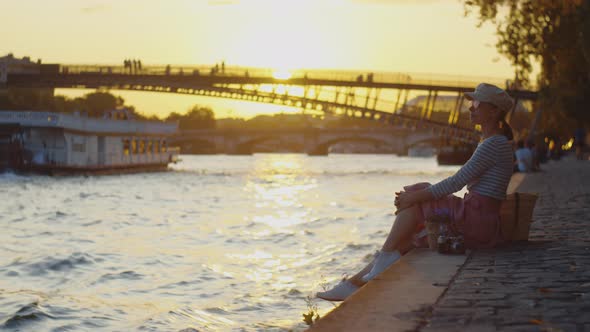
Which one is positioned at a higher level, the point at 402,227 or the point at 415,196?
the point at 415,196

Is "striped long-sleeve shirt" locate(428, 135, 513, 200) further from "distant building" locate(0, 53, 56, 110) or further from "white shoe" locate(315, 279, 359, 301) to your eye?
"distant building" locate(0, 53, 56, 110)

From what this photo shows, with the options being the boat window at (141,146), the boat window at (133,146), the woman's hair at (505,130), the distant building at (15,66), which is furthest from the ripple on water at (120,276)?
the distant building at (15,66)

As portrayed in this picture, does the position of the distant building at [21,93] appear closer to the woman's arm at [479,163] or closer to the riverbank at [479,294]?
the woman's arm at [479,163]

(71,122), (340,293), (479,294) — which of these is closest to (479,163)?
(340,293)

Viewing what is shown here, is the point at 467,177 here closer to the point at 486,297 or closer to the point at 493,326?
the point at 486,297

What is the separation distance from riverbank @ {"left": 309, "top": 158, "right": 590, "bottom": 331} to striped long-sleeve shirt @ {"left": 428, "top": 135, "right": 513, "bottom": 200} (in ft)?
1.65

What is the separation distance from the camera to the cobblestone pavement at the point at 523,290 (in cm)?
436

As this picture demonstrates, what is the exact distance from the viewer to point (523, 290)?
532 centimetres

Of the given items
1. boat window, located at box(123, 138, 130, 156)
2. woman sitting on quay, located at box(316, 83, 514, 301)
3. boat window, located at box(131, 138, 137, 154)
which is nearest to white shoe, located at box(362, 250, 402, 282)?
woman sitting on quay, located at box(316, 83, 514, 301)

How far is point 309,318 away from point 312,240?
29.9ft

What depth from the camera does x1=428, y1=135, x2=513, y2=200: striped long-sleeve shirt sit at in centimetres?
681

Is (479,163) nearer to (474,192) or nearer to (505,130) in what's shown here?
(474,192)

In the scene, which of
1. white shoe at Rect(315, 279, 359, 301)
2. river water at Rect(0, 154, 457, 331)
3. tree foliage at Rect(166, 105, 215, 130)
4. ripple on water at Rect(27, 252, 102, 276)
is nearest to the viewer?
white shoe at Rect(315, 279, 359, 301)

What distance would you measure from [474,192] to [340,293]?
1.35 metres
